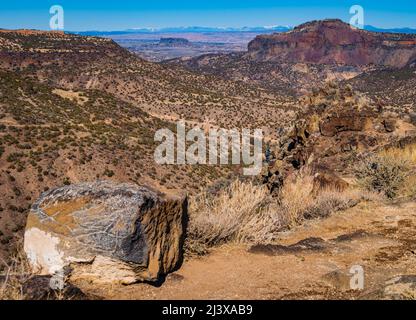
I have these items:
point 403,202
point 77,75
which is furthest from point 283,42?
point 403,202

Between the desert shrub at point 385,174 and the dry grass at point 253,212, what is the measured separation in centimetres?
86

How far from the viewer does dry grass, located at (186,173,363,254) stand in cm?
620

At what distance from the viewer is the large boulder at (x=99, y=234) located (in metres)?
4.56

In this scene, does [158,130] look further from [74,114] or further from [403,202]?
[403,202]

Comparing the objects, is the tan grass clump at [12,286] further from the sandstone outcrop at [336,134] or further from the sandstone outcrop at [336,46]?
the sandstone outcrop at [336,46]

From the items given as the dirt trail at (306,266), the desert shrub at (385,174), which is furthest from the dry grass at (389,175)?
the dirt trail at (306,266)

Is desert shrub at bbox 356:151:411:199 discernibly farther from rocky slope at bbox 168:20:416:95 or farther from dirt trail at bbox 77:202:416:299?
rocky slope at bbox 168:20:416:95

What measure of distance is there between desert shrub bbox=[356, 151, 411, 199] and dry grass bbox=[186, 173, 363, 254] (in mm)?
863

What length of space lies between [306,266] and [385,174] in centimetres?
488

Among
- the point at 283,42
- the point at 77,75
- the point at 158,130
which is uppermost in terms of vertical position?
the point at 283,42

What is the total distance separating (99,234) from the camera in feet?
15.0

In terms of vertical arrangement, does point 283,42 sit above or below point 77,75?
above
